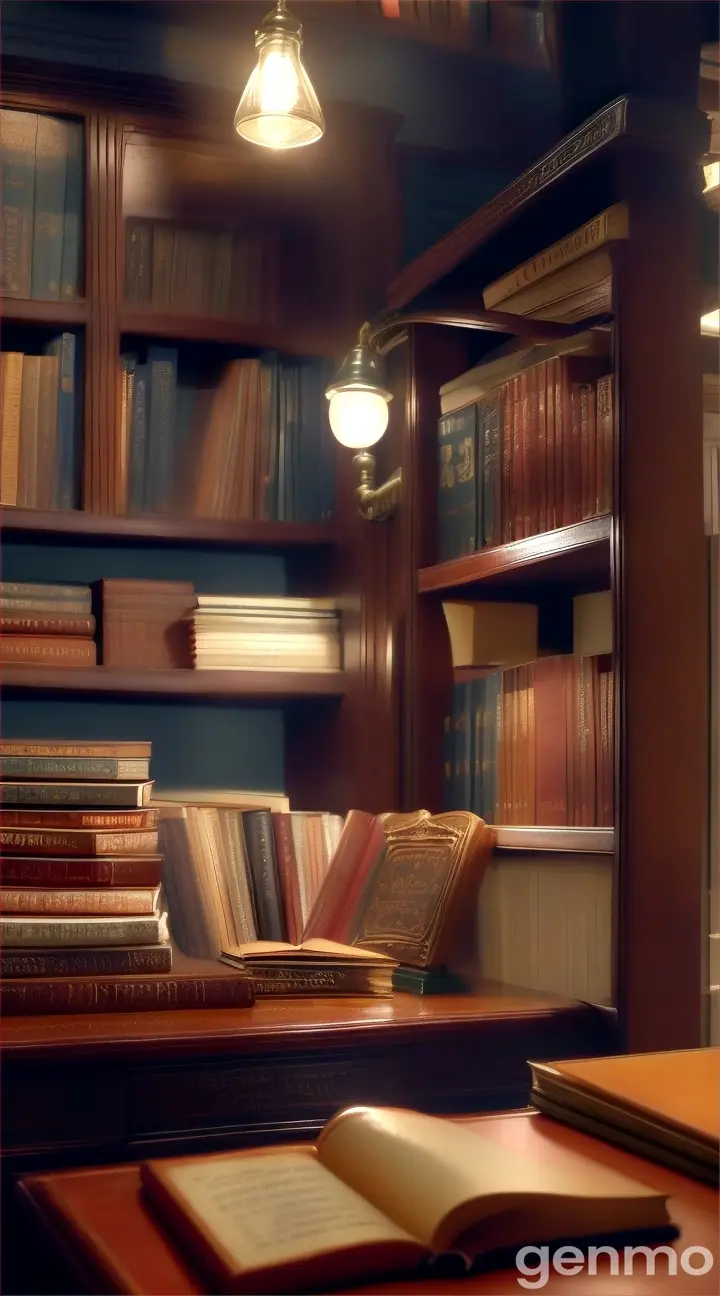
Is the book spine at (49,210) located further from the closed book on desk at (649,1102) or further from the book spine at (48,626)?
the closed book on desk at (649,1102)

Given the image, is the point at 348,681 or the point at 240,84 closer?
the point at 348,681

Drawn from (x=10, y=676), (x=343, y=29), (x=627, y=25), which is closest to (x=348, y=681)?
(x=10, y=676)

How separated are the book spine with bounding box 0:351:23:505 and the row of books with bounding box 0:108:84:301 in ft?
0.45

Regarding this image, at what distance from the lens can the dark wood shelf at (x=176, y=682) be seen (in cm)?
243

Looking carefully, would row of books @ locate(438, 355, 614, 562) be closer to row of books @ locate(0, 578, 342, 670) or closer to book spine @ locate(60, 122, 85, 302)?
row of books @ locate(0, 578, 342, 670)

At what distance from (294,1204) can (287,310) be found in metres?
2.18

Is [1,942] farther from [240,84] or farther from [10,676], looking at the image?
[240,84]

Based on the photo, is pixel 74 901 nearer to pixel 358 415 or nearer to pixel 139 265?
pixel 358 415

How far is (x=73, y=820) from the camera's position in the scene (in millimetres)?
1866

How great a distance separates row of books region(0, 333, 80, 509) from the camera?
249cm

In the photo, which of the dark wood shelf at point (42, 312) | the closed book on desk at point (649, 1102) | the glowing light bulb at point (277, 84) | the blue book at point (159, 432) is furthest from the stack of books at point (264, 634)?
the closed book on desk at point (649, 1102)

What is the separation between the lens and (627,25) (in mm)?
1776

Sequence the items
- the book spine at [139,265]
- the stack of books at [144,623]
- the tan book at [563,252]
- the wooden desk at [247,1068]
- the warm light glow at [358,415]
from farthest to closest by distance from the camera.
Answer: the book spine at [139,265], the stack of books at [144,623], the warm light glow at [358,415], the tan book at [563,252], the wooden desk at [247,1068]

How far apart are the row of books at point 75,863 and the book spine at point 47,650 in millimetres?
569
